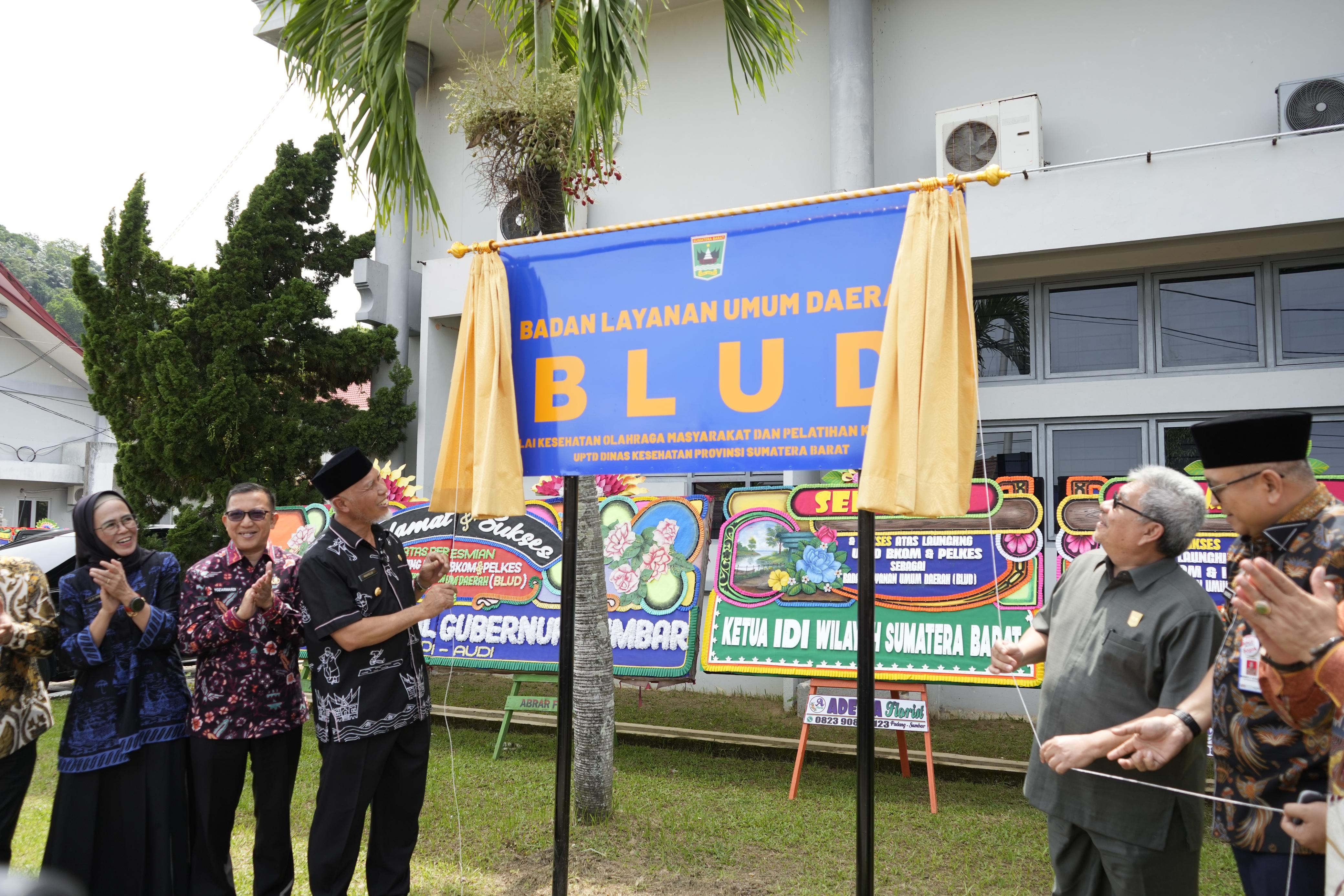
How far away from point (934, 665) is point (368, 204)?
184 inches

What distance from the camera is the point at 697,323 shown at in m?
3.42

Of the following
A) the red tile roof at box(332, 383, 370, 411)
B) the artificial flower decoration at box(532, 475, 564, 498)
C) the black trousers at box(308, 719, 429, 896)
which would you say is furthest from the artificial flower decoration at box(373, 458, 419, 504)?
the black trousers at box(308, 719, 429, 896)

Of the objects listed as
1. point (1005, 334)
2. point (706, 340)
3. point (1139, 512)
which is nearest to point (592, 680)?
point (706, 340)

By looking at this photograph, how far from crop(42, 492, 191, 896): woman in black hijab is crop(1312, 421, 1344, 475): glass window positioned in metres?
8.17

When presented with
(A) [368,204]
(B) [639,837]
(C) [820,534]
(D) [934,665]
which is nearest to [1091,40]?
(C) [820,534]

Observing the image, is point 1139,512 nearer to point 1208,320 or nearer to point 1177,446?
point 1177,446

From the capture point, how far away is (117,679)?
347 centimetres

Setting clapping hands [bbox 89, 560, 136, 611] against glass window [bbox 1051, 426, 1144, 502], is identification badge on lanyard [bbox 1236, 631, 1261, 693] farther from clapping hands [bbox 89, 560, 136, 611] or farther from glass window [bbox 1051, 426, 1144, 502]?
glass window [bbox 1051, 426, 1144, 502]

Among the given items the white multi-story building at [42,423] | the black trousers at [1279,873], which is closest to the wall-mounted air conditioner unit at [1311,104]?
the black trousers at [1279,873]

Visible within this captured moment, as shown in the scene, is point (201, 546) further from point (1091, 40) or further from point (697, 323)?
point (1091, 40)

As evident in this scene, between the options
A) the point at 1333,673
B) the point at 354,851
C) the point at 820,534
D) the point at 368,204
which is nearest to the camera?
the point at 1333,673

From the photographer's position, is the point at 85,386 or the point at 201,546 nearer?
the point at 201,546

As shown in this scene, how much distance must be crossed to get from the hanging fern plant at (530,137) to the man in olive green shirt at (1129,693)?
346cm

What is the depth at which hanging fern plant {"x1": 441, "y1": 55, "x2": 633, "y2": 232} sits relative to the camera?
5066mm
